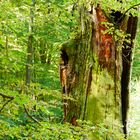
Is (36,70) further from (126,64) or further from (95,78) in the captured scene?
(95,78)

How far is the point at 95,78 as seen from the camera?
3.57 m

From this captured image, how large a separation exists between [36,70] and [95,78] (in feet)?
18.6

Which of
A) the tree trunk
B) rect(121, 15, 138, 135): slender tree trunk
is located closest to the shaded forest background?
the tree trunk

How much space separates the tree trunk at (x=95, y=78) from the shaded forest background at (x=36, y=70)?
0.20 meters

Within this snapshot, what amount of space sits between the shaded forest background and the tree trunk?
0.20 metres

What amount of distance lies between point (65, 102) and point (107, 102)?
56 cm

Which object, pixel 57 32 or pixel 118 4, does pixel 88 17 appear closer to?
pixel 118 4

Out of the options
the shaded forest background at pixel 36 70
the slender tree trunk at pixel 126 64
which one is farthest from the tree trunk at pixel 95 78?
the shaded forest background at pixel 36 70

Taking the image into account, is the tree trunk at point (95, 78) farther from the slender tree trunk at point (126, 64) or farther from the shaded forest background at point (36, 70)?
the shaded forest background at point (36, 70)

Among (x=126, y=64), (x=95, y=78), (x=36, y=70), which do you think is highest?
(x=126, y=64)

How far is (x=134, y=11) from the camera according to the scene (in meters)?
3.28

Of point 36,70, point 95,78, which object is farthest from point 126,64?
point 36,70

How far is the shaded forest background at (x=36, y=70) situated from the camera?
2.87 meters

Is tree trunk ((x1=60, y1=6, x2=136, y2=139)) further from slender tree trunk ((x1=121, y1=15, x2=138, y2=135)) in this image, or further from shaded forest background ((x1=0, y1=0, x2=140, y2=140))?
shaded forest background ((x1=0, y1=0, x2=140, y2=140))
